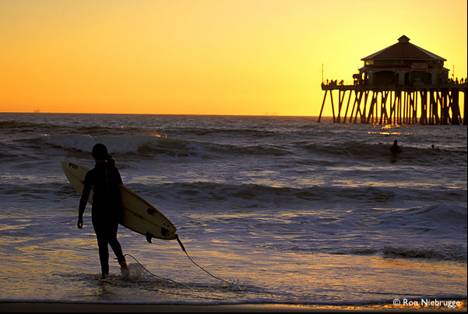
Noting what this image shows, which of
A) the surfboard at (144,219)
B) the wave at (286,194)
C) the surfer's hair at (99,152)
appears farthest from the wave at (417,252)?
the wave at (286,194)

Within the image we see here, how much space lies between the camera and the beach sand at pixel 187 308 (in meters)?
6.77

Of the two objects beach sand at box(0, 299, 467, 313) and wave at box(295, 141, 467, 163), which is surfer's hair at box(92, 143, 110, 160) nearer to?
beach sand at box(0, 299, 467, 313)

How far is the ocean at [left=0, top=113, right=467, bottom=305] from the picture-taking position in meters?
7.95

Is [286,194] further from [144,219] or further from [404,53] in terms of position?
[404,53]

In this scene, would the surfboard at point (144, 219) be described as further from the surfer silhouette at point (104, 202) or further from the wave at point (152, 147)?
the wave at point (152, 147)

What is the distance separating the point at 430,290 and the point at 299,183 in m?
13.2

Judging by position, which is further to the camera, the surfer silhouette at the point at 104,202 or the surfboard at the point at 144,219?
the surfboard at the point at 144,219

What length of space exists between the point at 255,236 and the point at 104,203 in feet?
12.7

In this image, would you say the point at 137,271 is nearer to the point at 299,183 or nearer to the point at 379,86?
the point at 299,183

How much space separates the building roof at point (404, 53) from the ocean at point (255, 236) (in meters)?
44.1

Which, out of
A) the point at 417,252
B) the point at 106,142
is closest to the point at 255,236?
the point at 417,252

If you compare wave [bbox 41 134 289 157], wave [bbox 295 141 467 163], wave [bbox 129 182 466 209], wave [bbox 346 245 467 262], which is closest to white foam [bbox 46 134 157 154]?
wave [bbox 41 134 289 157]

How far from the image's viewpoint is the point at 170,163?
28.2m

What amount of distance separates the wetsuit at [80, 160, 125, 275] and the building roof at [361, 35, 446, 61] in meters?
63.5
